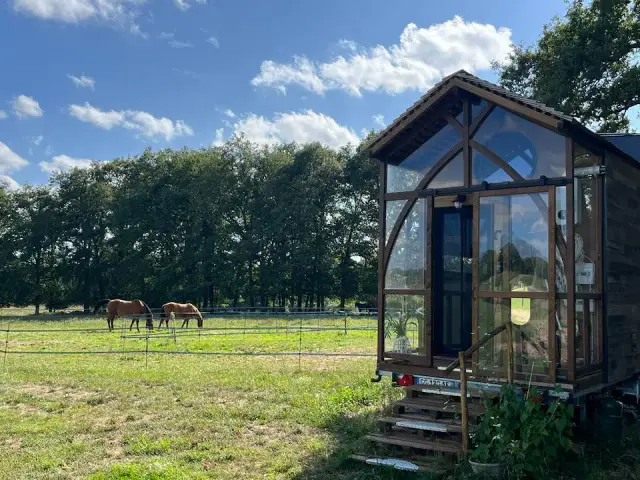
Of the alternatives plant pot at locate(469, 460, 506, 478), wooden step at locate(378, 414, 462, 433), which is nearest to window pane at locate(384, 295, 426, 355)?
wooden step at locate(378, 414, 462, 433)

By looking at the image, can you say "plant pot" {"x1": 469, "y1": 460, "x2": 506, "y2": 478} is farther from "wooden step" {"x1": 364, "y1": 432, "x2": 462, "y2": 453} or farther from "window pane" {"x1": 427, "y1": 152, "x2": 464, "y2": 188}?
"window pane" {"x1": 427, "y1": 152, "x2": 464, "y2": 188}

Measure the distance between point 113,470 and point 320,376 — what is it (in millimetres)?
5781

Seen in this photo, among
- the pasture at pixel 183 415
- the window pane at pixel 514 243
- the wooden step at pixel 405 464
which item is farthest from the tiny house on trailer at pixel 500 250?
the pasture at pixel 183 415

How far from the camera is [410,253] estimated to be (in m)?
7.21

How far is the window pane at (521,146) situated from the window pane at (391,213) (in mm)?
1096

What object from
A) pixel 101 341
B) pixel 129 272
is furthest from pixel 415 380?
pixel 129 272

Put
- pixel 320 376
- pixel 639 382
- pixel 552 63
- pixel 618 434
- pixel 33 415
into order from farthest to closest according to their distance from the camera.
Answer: pixel 552 63, pixel 320 376, pixel 33 415, pixel 639 382, pixel 618 434

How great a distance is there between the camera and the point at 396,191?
291 inches

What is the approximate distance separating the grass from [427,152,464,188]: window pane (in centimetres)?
328

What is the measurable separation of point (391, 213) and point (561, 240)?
2176 mm

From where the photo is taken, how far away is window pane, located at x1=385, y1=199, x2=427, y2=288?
7.13 m

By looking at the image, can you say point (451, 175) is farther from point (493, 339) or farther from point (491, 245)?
point (493, 339)

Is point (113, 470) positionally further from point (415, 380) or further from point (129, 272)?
point (129, 272)

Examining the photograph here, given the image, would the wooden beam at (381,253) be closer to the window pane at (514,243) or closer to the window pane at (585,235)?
the window pane at (514,243)
